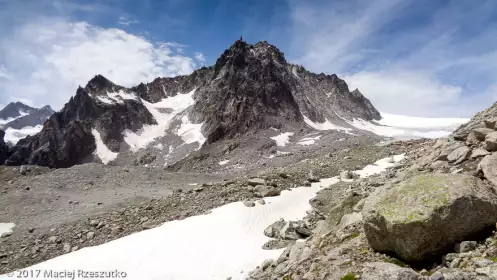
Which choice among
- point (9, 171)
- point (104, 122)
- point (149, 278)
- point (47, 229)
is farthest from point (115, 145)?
point (149, 278)

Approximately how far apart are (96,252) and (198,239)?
246 inches

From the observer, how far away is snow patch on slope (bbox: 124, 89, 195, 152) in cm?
11700

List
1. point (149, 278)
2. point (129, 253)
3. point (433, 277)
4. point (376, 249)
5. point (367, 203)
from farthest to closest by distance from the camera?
point (129, 253)
point (149, 278)
point (367, 203)
point (376, 249)
point (433, 277)

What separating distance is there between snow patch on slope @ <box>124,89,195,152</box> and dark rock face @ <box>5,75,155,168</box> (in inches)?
119

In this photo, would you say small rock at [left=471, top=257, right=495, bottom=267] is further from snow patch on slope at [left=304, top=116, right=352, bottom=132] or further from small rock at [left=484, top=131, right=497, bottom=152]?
snow patch on slope at [left=304, top=116, right=352, bottom=132]

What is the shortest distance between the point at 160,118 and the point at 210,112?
27.9m

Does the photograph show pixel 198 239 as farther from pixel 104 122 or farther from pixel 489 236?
pixel 104 122

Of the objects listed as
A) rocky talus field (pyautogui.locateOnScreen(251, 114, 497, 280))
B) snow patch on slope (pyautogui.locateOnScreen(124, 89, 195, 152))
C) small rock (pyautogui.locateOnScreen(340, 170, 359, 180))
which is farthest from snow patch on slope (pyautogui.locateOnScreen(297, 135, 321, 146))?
rocky talus field (pyautogui.locateOnScreen(251, 114, 497, 280))

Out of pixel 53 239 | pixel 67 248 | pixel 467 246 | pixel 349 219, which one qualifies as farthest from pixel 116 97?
pixel 467 246

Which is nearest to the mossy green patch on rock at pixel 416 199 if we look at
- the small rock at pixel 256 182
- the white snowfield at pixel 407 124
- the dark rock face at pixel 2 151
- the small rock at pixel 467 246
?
the small rock at pixel 467 246

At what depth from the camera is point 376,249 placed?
8633 millimetres

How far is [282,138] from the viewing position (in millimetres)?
88062

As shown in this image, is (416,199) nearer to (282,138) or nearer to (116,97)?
(282,138)

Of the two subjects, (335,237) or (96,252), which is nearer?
(335,237)
